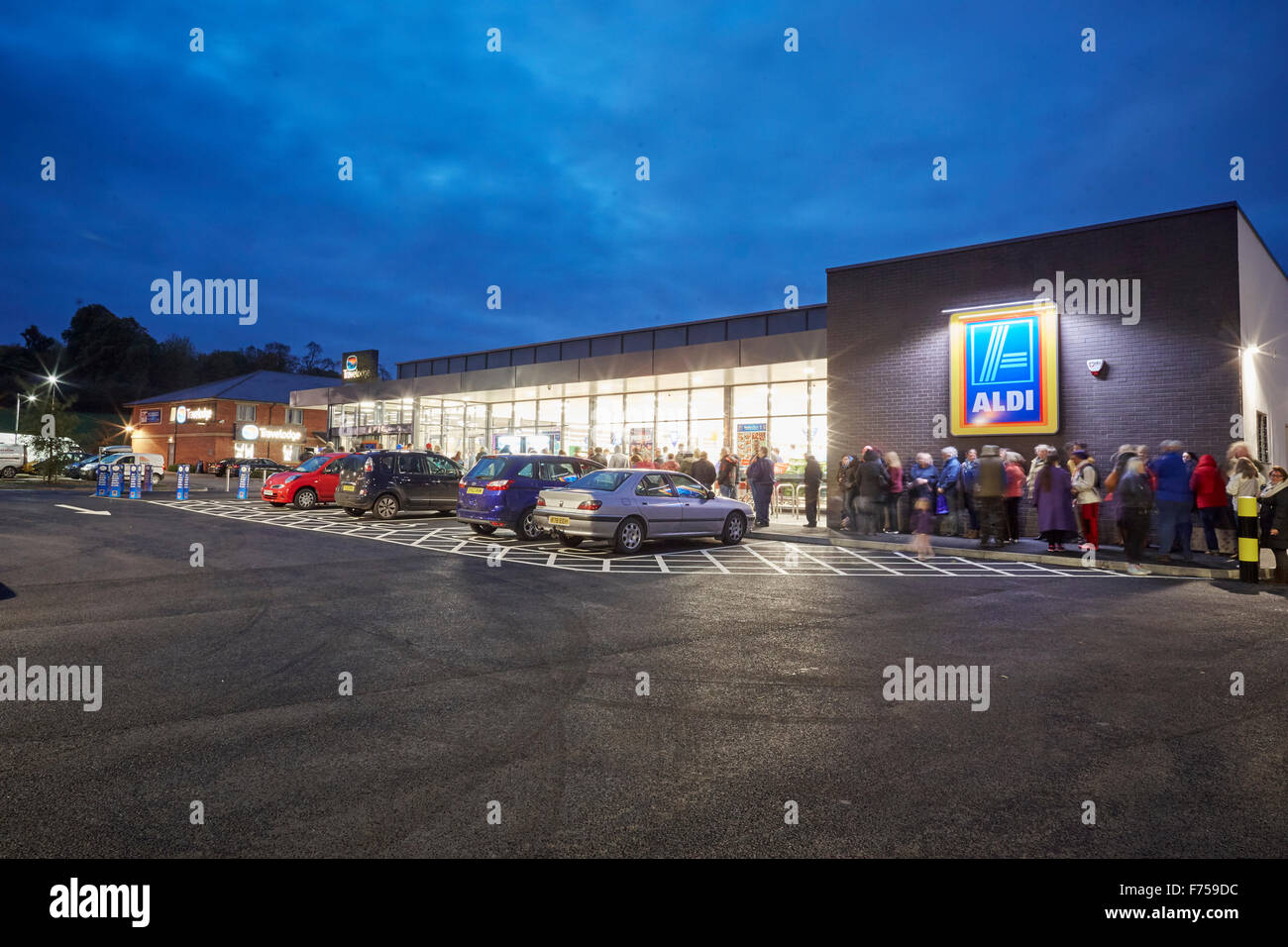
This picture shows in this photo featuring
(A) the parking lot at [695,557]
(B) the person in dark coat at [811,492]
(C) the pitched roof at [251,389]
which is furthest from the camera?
(C) the pitched roof at [251,389]

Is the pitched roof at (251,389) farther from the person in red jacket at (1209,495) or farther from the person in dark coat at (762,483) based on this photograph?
the person in red jacket at (1209,495)

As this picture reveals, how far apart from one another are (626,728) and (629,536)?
858 cm

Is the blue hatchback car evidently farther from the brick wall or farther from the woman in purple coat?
the brick wall

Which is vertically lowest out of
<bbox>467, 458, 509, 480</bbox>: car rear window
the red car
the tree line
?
the red car

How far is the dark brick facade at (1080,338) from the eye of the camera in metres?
14.5

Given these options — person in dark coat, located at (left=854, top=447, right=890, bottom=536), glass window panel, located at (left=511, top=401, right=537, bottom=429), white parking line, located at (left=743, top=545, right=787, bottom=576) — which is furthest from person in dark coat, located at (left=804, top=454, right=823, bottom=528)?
glass window panel, located at (left=511, top=401, right=537, bottom=429)

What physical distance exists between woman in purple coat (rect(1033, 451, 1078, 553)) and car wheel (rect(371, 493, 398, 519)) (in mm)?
14481

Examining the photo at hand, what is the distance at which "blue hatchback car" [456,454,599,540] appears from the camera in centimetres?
1433

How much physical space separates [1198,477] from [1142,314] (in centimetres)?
386

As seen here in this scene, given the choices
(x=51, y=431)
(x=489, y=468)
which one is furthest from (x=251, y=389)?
(x=489, y=468)

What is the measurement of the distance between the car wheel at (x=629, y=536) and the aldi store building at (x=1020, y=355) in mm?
7802

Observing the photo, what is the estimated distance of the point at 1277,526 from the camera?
1060 centimetres

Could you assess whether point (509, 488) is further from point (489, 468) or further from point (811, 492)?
point (811, 492)

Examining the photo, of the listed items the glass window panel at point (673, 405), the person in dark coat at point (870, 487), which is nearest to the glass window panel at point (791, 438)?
the glass window panel at point (673, 405)
